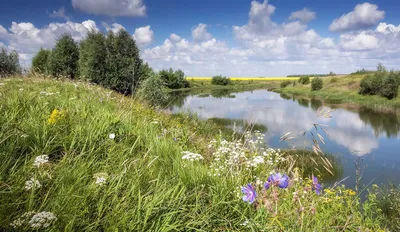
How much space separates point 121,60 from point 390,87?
48.6 m

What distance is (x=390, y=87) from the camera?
164 feet

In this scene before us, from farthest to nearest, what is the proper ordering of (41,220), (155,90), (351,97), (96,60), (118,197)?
(351,97)
(96,60)
(155,90)
(118,197)
(41,220)

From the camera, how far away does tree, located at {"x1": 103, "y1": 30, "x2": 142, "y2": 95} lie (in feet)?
86.3

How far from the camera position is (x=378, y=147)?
810 inches

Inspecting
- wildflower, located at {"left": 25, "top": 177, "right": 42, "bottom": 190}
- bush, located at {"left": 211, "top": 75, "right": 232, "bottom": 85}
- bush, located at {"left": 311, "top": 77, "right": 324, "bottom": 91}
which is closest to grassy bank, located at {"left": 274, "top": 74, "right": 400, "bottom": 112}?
bush, located at {"left": 311, "top": 77, "right": 324, "bottom": 91}

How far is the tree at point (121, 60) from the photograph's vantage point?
86.3 ft

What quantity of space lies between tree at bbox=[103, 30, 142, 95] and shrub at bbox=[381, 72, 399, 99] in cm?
4629

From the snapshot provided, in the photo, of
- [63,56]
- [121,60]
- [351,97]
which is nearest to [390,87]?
[351,97]

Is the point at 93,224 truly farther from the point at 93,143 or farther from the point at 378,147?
the point at 378,147

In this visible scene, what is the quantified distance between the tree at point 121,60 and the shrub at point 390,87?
→ 46293 mm

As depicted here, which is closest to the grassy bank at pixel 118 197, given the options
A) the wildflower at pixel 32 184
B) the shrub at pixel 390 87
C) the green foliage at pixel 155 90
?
the wildflower at pixel 32 184

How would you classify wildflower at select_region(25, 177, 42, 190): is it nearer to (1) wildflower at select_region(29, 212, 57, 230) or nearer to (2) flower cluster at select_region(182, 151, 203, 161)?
(1) wildflower at select_region(29, 212, 57, 230)

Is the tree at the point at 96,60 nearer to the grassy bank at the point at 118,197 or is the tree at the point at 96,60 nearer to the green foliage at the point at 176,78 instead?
the grassy bank at the point at 118,197

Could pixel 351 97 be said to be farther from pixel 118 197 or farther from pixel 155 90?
pixel 118 197
